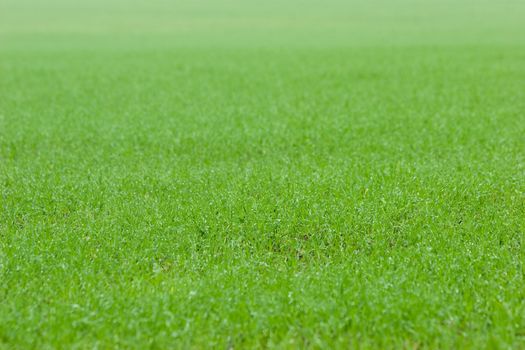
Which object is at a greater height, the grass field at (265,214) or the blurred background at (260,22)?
the blurred background at (260,22)

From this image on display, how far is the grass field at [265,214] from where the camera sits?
520 cm

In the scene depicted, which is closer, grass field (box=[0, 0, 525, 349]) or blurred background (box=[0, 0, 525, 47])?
→ grass field (box=[0, 0, 525, 349])

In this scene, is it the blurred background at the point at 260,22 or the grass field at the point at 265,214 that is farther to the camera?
the blurred background at the point at 260,22

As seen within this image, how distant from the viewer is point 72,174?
9352mm

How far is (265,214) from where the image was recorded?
740 cm

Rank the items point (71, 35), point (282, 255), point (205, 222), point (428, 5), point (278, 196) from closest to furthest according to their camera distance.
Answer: point (282, 255)
point (205, 222)
point (278, 196)
point (71, 35)
point (428, 5)

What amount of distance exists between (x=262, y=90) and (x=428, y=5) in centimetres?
4818

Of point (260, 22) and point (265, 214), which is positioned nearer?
point (265, 214)

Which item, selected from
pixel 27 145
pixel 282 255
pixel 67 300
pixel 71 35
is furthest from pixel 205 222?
pixel 71 35

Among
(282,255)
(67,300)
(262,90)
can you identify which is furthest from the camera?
(262,90)

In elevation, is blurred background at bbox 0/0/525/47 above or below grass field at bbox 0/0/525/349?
above

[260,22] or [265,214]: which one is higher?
[260,22]

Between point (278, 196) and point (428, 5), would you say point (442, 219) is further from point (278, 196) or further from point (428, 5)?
point (428, 5)

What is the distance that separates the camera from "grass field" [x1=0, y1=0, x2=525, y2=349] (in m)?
5.20
